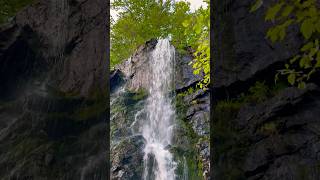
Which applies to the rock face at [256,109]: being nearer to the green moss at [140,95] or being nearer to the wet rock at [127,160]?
the wet rock at [127,160]

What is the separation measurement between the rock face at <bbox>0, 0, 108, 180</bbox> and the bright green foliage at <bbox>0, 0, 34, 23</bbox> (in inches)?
4.2

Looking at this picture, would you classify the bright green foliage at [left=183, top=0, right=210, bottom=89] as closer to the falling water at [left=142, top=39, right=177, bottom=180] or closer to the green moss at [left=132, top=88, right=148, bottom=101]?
the falling water at [left=142, top=39, right=177, bottom=180]

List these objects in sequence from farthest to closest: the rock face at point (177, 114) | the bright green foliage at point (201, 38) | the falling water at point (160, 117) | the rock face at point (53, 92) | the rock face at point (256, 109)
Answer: the falling water at point (160, 117) < the rock face at point (177, 114) < the rock face at point (53, 92) < the rock face at point (256, 109) < the bright green foliage at point (201, 38)

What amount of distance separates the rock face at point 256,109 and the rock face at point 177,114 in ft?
33.3

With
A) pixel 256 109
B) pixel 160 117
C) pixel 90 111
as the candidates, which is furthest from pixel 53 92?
pixel 160 117

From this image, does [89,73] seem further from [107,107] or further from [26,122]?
[26,122]

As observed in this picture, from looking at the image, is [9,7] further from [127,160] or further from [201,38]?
[127,160]

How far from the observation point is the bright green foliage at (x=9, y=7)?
5.10 m

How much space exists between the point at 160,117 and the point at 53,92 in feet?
40.5

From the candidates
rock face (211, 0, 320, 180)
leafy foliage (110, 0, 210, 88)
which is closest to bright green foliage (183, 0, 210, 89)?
rock face (211, 0, 320, 180)

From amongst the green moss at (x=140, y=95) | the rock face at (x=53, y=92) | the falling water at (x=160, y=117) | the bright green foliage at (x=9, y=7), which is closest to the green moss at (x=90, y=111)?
the rock face at (x=53, y=92)

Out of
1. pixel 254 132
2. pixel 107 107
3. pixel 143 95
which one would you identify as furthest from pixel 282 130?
pixel 143 95

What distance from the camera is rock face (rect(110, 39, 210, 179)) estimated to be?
14.8 meters

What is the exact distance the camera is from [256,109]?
4.07 metres
